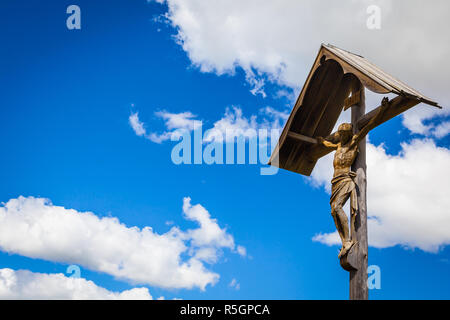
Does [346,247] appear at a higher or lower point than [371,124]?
Answer: lower

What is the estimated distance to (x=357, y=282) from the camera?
7.12m

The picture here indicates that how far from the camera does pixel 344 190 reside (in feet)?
24.8

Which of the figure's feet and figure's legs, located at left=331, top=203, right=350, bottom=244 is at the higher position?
figure's legs, located at left=331, top=203, right=350, bottom=244

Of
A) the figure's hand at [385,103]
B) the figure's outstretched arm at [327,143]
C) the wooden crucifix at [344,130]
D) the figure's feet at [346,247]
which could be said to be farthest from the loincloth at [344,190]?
the figure's hand at [385,103]

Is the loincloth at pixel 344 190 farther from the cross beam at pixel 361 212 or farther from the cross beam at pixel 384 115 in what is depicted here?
the cross beam at pixel 384 115

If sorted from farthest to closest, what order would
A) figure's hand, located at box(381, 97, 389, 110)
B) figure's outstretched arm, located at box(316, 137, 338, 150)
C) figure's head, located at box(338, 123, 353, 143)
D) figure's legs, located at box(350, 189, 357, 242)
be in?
figure's outstretched arm, located at box(316, 137, 338, 150)
figure's head, located at box(338, 123, 353, 143)
figure's hand, located at box(381, 97, 389, 110)
figure's legs, located at box(350, 189, 357, 242)

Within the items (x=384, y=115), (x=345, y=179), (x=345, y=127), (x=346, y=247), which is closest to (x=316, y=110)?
(x=345, y=127)

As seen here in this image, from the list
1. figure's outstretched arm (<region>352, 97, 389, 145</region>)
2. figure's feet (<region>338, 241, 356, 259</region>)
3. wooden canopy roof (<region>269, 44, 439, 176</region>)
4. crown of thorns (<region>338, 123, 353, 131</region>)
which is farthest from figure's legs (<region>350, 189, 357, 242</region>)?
wooden canopy roof (<region>269, 44, 439, 176</region>)

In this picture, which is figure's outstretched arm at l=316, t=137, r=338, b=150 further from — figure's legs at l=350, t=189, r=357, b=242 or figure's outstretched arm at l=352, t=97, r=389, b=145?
figure's legs at l=350, t=189, r=357, b=242

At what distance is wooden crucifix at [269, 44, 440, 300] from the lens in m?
7.17

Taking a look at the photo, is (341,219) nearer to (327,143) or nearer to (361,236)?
(361,236)

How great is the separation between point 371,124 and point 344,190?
1.22m
